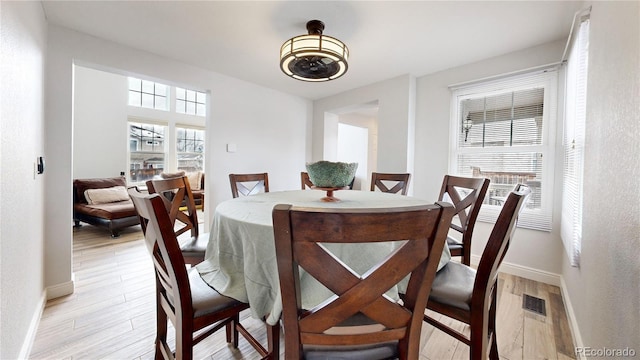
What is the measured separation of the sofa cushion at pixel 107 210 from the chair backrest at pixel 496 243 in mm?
4501

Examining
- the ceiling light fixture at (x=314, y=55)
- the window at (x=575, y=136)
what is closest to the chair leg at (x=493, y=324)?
the window at (x=575, y=136)

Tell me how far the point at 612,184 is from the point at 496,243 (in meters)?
0.60

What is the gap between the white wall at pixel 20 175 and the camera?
112cm

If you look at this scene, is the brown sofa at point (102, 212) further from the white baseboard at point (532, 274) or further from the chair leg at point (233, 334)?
the white baseboard at point (532, 274)

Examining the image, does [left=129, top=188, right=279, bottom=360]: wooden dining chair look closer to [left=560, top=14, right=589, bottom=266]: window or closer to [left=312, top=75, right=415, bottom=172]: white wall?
[left=560, top=14, right=589, bottom=266]: window

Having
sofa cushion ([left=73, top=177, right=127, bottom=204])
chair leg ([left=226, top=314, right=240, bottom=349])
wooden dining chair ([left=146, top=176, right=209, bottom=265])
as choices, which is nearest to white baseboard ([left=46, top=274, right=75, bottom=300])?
wooden dining chair ([left=146, top=176, right=209, bottom=265])

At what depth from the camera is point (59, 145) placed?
2.13 metres

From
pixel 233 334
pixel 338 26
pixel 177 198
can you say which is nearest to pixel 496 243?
pixel 233 334

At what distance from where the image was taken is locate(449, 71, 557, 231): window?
8.04ft

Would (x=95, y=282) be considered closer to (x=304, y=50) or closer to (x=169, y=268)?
(x=169, y=268)

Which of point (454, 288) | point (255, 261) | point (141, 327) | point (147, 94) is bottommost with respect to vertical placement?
point (141, 327)

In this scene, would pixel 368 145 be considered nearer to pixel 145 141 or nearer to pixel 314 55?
pixel 314 55

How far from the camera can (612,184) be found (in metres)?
1.03

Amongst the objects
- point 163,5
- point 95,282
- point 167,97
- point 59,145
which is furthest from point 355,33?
point 167,97
